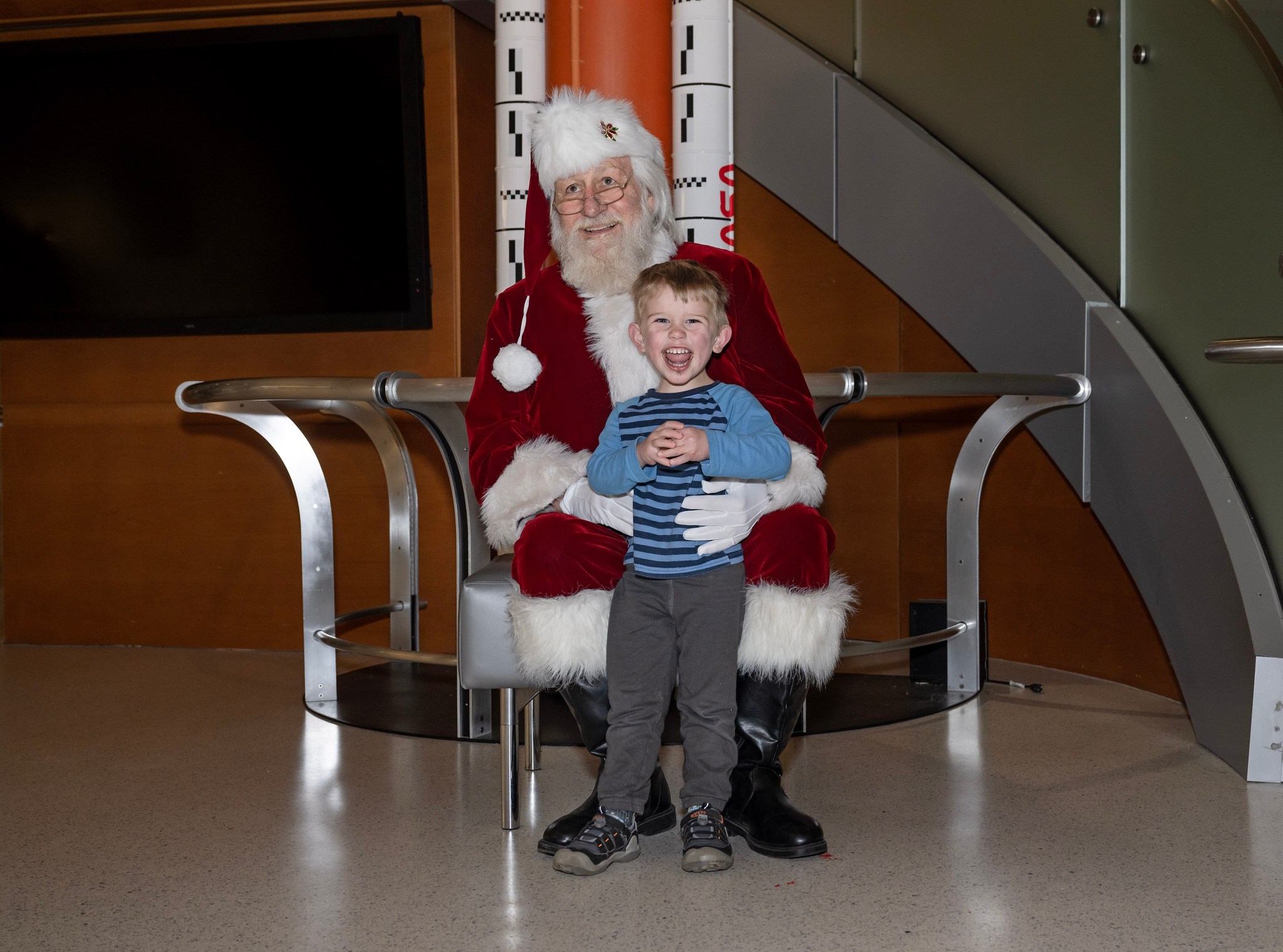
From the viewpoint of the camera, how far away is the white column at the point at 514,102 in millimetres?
3342

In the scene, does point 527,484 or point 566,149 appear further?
point 566,149

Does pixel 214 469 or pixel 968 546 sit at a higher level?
pixel 214 469

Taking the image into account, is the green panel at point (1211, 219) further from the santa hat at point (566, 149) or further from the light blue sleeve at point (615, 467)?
the light blue sleeve at point (615, 467)

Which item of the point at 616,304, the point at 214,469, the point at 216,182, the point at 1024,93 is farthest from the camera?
the point at 214,469

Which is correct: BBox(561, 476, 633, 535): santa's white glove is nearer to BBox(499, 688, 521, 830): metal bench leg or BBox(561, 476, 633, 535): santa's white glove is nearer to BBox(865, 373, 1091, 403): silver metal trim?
BBox(499, 688, 521, 830): metal bench leg

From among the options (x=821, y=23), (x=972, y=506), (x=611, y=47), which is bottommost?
(x=972, y=506)

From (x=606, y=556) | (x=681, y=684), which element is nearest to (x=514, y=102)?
(x=606, y=556)

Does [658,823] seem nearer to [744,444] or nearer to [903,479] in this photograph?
[744,444]

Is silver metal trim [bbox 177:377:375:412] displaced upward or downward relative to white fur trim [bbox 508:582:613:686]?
upward

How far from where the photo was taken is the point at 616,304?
88.0 inches

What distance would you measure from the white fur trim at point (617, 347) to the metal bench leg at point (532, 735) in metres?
0.65

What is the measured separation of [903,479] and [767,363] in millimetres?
Answer: 1617

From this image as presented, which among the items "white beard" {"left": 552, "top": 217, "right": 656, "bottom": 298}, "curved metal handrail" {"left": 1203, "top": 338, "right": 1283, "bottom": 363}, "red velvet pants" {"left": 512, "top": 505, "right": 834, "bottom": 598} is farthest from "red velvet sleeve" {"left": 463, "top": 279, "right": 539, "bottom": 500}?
"curved metal handrail" {"left": 1203, "top": 338, "right": 1283, "bottom": 363}

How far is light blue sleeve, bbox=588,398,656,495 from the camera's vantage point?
1.84 metres
